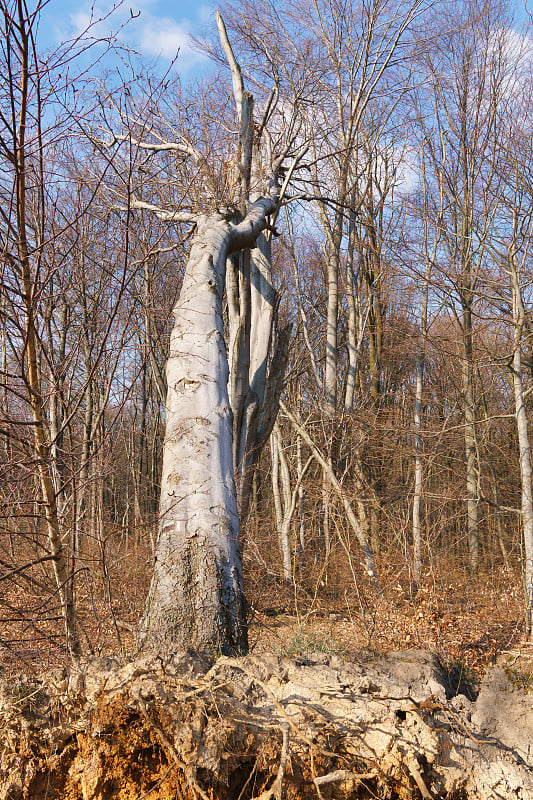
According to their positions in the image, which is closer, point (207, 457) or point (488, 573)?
point (207, 457)

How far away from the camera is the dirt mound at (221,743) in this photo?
5.71ft

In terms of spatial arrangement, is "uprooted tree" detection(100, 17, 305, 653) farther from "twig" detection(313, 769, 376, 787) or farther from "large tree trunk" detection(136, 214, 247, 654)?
"twig" detection(313, 769, 376, 787)

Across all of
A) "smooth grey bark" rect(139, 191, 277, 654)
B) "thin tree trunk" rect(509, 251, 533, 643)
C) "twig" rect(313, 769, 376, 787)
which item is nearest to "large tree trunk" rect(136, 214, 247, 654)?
"smooth grey bark" rect(139, 191, 277, 654)

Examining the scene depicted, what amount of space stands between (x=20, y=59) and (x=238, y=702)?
2.54m

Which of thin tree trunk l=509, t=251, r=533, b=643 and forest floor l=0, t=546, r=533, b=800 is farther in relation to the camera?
thin tree trunk l=509, t=251, r=533, b=643

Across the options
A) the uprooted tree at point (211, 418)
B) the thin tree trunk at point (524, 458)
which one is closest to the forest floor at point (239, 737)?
the uprooted tree at point (211, 418)

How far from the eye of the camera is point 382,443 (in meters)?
11.8

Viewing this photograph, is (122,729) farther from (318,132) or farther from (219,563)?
(318,132)

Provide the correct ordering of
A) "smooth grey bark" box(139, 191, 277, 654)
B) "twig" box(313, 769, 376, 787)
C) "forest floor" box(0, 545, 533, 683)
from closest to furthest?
1. "twig" box(313, 769, 376, 787)
2. "smooth grey bark" box(139, 191, 277, 654)
3. "forest floor" box(0, 545, 533, 683)

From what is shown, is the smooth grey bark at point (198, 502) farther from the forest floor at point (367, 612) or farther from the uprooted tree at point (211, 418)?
the forest floor at point (367, 612)

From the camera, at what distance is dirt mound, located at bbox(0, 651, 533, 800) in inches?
68.6

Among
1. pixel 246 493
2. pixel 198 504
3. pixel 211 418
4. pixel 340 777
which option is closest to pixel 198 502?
pixel 198 504

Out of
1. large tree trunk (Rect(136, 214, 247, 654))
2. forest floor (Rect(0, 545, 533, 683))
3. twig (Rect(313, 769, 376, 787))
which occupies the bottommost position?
forest floor (Rect(0, 545, 533, 683))

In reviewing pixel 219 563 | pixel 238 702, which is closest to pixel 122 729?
pixel 238 702
